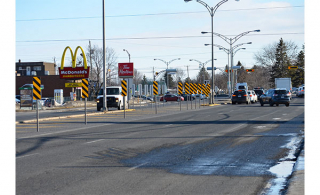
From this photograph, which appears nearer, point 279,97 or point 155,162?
point 155,162

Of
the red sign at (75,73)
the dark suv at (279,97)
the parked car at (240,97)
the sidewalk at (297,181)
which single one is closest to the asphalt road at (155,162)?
the sidewalk at (297,181)

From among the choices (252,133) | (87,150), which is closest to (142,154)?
(87,150)

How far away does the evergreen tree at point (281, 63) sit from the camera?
12331 centimetres

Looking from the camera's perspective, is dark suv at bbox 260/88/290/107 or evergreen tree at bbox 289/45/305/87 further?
evergreen tree at bbox 289/45/305/87

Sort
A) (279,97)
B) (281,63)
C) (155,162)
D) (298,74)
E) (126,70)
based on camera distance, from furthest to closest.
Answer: (298,74) < (281,63) < (279,97) < (126,70) < (155,162)

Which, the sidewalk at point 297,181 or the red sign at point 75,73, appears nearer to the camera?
the sidewalk at point 297,181

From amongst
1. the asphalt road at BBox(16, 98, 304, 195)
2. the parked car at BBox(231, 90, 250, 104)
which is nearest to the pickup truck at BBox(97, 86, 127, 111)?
the parked car at BBox(231, 90, 250, 104)

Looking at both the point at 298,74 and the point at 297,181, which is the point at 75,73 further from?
the point at 298,74

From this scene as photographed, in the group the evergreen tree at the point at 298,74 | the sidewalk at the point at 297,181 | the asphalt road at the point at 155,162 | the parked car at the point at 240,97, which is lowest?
the asphalt road at the point at 155,162

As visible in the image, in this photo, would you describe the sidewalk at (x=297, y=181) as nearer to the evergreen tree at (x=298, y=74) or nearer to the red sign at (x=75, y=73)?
the red sign at (x=75, y=73)

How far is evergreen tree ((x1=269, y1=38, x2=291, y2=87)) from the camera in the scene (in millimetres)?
123312

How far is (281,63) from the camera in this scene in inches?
4904

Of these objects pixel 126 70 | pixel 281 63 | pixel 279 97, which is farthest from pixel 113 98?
pixel 281 63

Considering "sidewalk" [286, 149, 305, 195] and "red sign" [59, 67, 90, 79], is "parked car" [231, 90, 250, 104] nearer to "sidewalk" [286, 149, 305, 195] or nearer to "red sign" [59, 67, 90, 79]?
"red sign" [59, 67, 90, 79]
